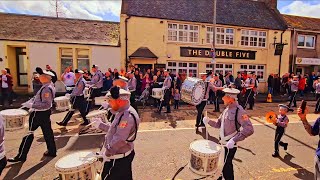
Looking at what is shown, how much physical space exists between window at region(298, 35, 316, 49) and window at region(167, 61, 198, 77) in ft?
36.0

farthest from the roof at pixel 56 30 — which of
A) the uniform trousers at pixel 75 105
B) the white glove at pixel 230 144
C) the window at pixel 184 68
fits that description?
the white glove at pixel 230 144

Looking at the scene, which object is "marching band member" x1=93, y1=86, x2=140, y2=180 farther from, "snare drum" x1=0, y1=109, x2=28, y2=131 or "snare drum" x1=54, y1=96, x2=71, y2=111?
"snare drum" x1=54, y1=96, x2=71, y2=111

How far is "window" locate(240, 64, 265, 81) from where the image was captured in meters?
19.0

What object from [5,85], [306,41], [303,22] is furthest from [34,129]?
[303,22]

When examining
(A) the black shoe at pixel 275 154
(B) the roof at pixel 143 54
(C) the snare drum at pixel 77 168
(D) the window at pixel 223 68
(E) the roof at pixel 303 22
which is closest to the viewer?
(C) the snare drum at pixel 77 168

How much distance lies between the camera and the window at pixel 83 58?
51.3ft

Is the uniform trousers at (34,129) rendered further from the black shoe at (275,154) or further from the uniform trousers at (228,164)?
the black shoe at (275,154)

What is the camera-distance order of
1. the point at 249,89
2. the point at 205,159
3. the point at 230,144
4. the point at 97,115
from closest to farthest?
the point at 205,159 < the point at 230,144 < the point at 97,115 < the point at 249,89

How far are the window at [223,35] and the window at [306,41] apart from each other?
7375 millimetres

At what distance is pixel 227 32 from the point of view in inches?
718

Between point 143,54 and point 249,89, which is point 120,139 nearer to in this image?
point 249,89

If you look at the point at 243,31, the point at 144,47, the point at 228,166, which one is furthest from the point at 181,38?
the point at 228,166

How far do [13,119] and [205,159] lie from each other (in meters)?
Answer: 4.47

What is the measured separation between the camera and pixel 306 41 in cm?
2070
